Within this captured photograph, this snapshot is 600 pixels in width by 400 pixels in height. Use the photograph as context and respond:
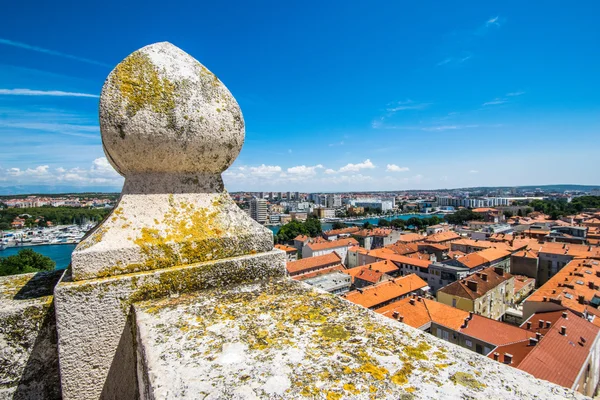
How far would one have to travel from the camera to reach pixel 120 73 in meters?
2.56

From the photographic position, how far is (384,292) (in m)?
30.1

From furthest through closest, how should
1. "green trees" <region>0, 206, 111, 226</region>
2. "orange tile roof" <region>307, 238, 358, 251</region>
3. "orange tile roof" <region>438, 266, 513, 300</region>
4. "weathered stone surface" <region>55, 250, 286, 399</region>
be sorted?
1. "green trees" <region>0, 206, 111, 226</region>
2. "orange tile roof" <region>307, 238, 358, 251</region>
3. "orange tile roof" <region>438, 266, 513, 300</region>
4. "weathered stone surface" <region>55, 250, 286, 399</region>

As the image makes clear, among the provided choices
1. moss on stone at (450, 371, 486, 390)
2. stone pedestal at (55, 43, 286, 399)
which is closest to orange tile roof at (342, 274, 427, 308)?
stone pedestal at (55, 43, 286, 399)

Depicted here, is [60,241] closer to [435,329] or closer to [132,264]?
→ [435,329]

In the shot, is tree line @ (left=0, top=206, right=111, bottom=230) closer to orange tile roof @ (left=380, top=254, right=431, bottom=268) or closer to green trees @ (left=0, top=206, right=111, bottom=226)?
green trees @ (left=0, top=206, right=111, bottom=226)

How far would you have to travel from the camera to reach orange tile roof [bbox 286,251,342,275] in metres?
42.7

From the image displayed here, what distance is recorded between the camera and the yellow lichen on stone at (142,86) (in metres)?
2.52

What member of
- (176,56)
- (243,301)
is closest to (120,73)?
(176,56)

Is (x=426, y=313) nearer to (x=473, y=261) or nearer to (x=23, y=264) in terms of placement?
(x=473, y=261)

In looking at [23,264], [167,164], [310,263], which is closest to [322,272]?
[310,263]

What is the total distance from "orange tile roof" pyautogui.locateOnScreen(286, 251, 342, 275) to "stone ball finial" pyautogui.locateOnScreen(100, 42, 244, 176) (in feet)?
131

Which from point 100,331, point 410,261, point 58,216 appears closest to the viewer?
point 100,331

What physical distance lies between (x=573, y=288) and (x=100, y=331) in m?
36.4

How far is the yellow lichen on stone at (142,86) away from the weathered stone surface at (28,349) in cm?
159
